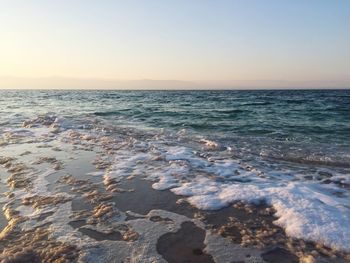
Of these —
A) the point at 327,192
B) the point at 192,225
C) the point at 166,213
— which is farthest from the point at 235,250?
the point at 327,192

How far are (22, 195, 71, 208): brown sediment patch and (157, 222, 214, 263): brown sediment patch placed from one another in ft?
6.40

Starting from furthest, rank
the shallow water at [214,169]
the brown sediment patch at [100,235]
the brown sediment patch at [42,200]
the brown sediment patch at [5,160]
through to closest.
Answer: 1. the brown sediment patch at [5,160]
2. the brown sediment patch at [42,200]
3. the shallow water at [214,169]
4. the brown sediment patch at [100,235]

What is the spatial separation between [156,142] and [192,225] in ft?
21.8

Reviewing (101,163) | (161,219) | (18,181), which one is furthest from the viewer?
(101,163)

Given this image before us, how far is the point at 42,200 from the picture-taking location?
5148 mm

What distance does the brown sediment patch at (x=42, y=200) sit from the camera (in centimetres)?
499

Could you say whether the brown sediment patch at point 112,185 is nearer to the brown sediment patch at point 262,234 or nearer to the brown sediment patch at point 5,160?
the brown sediment patch at point 262,234

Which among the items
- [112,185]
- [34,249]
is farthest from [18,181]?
[34,249]

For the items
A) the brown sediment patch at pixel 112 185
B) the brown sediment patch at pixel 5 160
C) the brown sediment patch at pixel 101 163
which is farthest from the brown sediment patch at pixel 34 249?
the brown sediment patch at pixel 5 160

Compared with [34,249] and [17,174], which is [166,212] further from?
[17,174]

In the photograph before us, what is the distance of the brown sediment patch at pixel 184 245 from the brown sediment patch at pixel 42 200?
6.40ft

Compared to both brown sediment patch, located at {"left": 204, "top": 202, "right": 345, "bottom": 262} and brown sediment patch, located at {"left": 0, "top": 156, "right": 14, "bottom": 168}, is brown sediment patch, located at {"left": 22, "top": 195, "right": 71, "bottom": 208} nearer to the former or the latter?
brown sediment patch, located at {"left": 204, "top": 202, "right": 345, "bottom": 262}

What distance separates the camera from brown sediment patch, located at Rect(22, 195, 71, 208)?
4992 millimetres

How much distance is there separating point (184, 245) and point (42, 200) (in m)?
2.50
